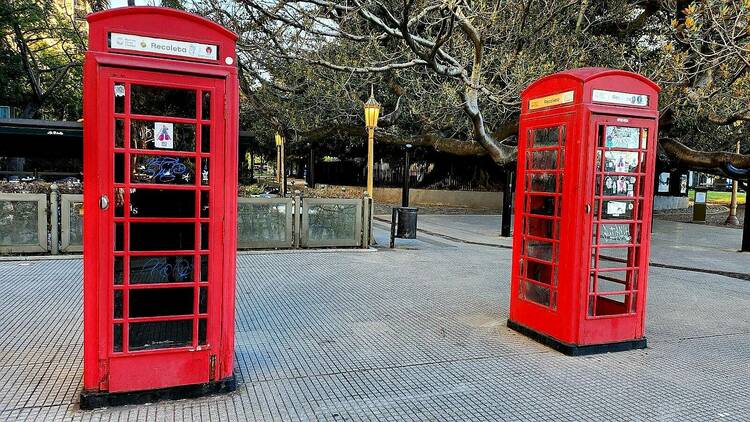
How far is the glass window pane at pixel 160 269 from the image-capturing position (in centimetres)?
359

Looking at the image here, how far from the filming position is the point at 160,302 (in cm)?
368

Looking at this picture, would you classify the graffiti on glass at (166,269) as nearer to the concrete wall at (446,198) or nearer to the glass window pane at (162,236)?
the glass window pane at (162,236)

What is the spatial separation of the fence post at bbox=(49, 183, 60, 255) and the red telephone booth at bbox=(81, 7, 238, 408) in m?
6.37

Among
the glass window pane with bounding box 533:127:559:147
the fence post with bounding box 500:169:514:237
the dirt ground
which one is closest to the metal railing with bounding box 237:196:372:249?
the fence post with bounding box 500:169:514:237

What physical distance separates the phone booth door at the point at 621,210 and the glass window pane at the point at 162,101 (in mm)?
3403

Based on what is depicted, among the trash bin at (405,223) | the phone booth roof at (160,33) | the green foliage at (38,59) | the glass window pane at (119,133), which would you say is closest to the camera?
the phone booth roof at (160,33)

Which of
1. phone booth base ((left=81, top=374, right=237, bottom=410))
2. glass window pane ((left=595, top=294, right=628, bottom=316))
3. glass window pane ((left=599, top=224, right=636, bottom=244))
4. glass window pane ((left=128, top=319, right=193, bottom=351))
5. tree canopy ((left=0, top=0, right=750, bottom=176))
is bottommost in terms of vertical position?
phone booth base ((left=81, top=374, right=237, bottom=410))

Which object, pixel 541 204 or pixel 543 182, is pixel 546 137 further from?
pixel 541 204

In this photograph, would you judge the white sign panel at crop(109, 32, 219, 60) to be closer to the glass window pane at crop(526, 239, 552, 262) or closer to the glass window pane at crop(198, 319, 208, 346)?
the glass window pane at crop(198, 319, 208, 346)

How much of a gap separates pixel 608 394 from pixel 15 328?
5.45m

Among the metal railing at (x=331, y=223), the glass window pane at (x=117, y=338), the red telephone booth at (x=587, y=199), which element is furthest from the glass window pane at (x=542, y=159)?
the metal railing at (x=331, y=223)

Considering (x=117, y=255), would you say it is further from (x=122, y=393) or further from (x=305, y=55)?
(x=305, y=55)

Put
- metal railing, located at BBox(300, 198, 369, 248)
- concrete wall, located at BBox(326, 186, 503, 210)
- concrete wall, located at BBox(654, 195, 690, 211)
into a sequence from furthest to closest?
concrete wall, located at BBox(654, 195, 690, 211) → concrete wall, located at BBox(326, 186, 503, 210) → metal railing, located at BBox(300, 198, 369, 248)

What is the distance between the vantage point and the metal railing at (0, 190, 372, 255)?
8.76 metres
